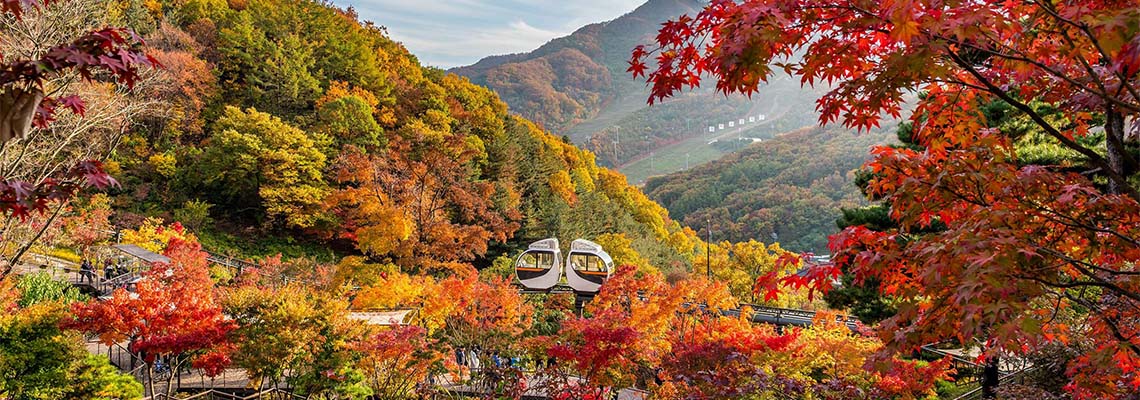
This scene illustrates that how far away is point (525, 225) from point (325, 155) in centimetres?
930

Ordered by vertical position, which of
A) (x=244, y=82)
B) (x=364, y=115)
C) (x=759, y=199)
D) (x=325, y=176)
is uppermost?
(x=244, y=82)

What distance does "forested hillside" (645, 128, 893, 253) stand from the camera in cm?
5062

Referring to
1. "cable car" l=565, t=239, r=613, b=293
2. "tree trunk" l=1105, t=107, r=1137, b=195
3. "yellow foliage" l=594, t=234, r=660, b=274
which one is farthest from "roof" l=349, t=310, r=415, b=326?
"tree trunk" l=1105, t=107, r=1137, b=195

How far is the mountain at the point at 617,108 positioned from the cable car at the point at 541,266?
83392 mm

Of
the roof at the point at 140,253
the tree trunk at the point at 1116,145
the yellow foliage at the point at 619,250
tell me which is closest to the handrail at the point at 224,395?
the roof at the point at 140,253

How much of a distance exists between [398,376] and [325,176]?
1853cm

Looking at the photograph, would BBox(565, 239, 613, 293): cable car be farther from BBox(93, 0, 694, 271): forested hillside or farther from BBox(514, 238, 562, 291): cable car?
BBox(93, 0, 694, 271): forested hillside

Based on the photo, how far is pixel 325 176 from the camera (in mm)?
25250

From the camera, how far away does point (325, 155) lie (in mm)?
24609

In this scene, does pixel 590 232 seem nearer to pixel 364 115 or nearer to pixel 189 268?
pixel 364 115

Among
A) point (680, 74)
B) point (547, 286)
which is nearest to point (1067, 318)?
point (680, 74)

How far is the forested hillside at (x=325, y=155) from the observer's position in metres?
18.7

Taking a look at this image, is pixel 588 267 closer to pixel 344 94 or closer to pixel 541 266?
pixel 541 266

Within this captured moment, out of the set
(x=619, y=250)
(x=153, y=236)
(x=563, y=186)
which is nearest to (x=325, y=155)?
(x=153, y=236)
